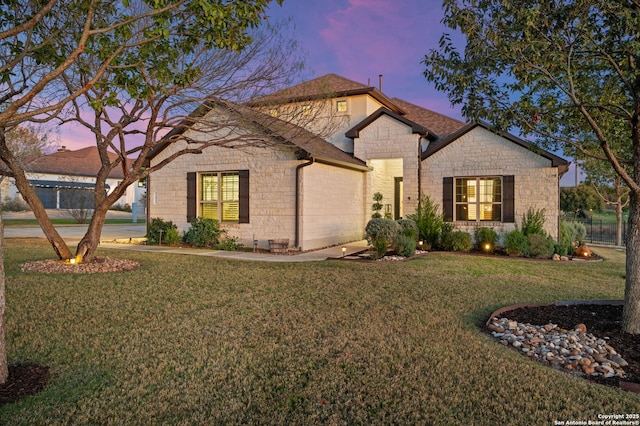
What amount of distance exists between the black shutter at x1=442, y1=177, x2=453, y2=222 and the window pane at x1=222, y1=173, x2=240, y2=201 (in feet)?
23.6

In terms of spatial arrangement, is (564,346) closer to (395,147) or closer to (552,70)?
(552,70)

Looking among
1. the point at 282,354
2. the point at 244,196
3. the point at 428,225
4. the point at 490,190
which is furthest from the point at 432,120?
the point at 282,354

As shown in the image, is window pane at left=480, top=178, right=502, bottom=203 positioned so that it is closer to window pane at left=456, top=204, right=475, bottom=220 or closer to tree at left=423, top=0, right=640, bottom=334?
window pane at left=456, top=204, right=475, bottom=220

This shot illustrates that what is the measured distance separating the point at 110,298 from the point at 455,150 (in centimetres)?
1159

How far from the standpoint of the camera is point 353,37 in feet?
46.9

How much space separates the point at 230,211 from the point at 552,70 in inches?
424

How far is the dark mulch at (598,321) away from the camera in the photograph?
13.0 ft

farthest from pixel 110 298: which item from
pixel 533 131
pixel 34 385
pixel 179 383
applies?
pixel 533 131

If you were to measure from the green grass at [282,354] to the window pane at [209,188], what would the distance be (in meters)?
6.73

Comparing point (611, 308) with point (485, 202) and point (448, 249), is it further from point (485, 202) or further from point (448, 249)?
point (485, 202)

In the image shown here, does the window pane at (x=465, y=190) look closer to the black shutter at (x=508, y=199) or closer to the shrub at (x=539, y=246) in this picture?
the black shutter at (x=508, y=199)

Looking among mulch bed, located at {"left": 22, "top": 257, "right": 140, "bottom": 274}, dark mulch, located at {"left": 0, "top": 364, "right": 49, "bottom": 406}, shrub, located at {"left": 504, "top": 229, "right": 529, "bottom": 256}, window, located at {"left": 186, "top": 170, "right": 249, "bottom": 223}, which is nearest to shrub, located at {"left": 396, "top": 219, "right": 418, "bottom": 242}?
shrub, located at {"left": 504, "top": 229, "right": 529, "bottom": 256}

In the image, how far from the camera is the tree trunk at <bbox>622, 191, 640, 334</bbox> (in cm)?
471

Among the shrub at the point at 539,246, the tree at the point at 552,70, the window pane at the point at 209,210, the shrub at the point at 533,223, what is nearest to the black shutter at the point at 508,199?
the shrub at the point at 533,223
